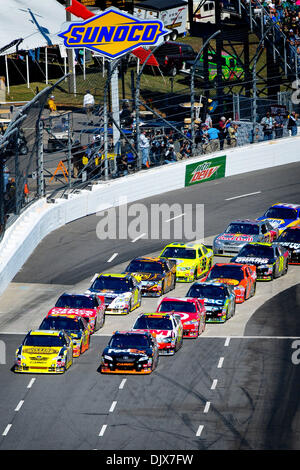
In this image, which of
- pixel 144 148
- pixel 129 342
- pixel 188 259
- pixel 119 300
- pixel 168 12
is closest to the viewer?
pixel 129 342

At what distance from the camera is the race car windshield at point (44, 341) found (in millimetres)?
26250

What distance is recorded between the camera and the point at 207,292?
100.0 ft

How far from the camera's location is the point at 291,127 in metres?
50.4

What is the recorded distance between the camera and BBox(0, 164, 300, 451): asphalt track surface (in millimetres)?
22031

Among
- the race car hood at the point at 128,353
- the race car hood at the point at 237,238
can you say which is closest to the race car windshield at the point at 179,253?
the race car hood at the point at 237,238

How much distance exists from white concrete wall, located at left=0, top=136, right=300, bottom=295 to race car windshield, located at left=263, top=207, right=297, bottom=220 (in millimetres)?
6477

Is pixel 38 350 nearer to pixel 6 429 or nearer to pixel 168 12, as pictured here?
pixel 6 429

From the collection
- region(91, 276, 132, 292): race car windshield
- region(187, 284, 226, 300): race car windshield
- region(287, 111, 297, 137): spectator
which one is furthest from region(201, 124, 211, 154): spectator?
region(187, 284, 226, 300): race car windshield

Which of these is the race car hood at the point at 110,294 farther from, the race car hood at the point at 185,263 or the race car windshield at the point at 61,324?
the race car hood at the point at 185,263

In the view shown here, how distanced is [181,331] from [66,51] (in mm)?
29598

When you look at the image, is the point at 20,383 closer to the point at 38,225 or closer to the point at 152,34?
the point at 38,225

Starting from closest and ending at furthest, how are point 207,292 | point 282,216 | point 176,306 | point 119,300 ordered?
1. point 176,306
2. point 207,292
3. point 119,300
4. point 282,216

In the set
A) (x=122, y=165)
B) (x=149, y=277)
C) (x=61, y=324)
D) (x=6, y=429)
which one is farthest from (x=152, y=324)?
(x=122, y=165)

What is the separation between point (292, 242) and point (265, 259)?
7.50 ft
